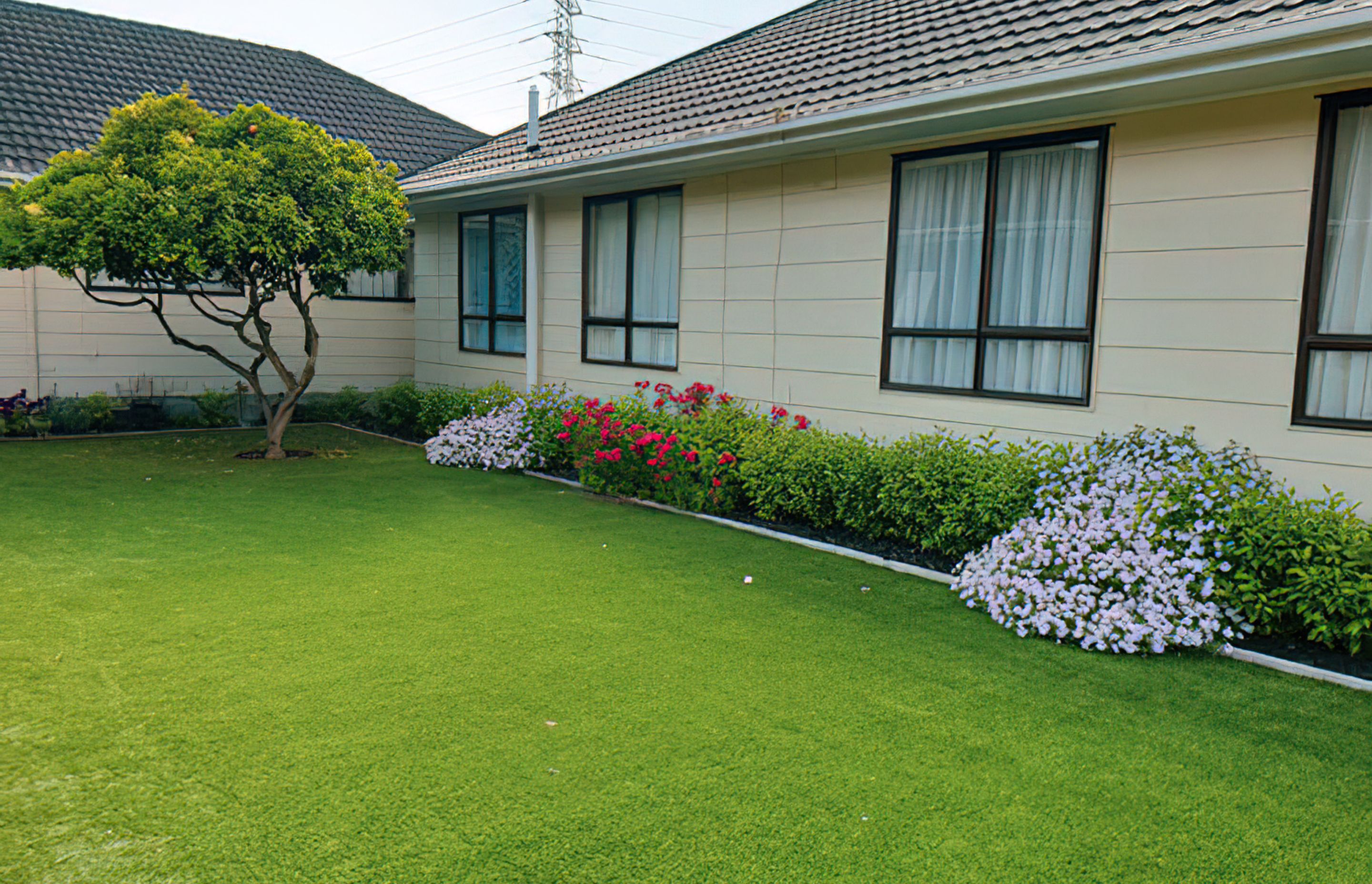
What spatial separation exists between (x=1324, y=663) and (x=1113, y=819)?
214 cm

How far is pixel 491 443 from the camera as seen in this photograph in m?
9.95

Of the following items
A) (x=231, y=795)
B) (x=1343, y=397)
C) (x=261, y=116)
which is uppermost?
(x=261, y=116)

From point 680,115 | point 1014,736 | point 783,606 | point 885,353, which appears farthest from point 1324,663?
point 680,115

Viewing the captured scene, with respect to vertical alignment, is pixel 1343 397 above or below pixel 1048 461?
above

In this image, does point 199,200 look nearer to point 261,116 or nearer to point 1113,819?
point 261,116

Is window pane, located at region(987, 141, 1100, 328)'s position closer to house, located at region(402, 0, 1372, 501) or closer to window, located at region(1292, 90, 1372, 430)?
house, located at region(402, 0, 1372, 501)

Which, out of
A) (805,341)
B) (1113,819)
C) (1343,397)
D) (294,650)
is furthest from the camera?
(805,341)

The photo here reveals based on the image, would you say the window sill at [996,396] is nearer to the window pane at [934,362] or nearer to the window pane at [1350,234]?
the window pane at [934,362]

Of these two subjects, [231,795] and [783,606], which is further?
[783,606]

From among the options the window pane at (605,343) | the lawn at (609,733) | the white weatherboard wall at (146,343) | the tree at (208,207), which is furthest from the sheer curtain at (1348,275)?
the white weatherboard wall at (146,343)

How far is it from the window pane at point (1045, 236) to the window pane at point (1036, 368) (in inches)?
5.6

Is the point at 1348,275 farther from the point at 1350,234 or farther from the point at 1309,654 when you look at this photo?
the point at 1309,654

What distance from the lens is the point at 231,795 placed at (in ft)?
10.3

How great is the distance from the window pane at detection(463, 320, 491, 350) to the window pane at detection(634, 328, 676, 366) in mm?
2898
